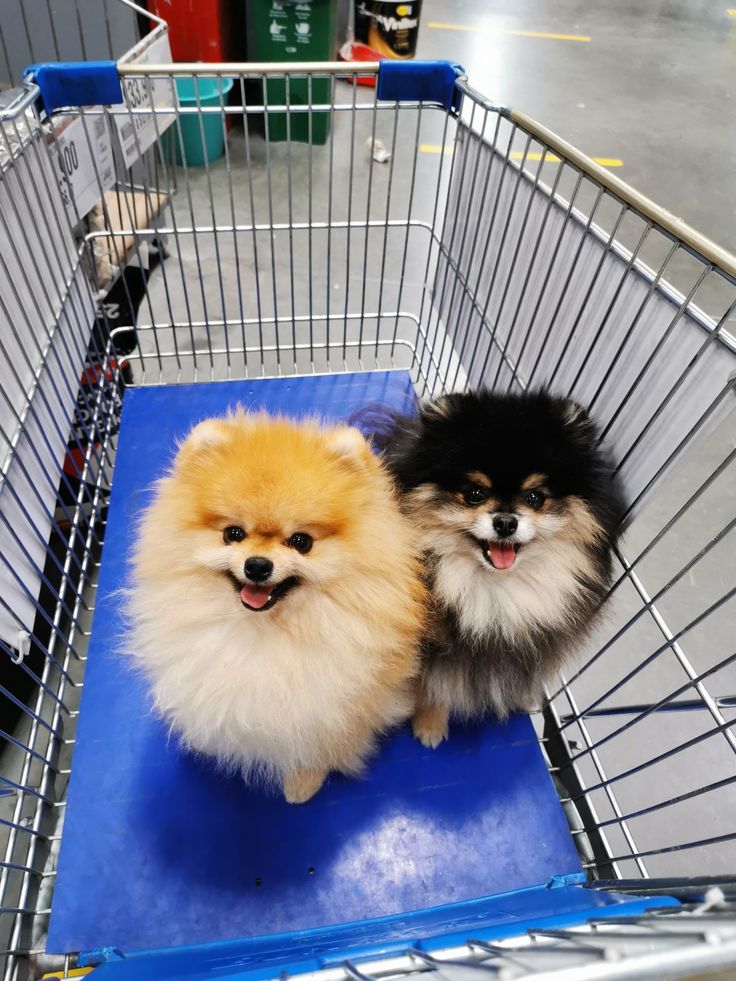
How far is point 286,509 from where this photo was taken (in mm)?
964

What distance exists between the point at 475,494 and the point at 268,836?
2.67 feet

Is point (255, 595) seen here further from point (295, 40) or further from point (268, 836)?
point (295, 40)

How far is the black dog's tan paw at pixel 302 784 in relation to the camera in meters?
1.23

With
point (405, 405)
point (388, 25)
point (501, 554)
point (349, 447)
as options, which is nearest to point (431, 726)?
point (501, 554)

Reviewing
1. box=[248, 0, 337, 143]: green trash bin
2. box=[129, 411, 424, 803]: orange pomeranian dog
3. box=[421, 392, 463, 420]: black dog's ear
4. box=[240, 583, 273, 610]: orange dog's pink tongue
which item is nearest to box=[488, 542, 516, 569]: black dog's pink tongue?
box=[129, 411, 424, 803]: orange pomeranian dog

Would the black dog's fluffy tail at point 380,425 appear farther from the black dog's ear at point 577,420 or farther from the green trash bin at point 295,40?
the green trash bin at point 295,40

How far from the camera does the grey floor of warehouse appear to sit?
68.9 inches

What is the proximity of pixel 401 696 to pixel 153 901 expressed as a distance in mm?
607

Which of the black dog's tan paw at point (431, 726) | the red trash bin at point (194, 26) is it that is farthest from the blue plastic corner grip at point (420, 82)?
the red trash bin at point (194, 26)

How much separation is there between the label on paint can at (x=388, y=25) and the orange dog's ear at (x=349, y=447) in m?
5.58

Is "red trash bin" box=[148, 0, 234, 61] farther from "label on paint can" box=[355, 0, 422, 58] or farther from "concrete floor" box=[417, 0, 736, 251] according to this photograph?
"concrete floor" box=[417, 0, 736, 251]

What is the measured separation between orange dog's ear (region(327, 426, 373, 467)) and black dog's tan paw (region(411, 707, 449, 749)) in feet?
2.08

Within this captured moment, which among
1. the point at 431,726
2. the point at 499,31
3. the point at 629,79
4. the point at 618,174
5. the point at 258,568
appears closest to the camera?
the point at 258,568

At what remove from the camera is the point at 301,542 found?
1.00 m
